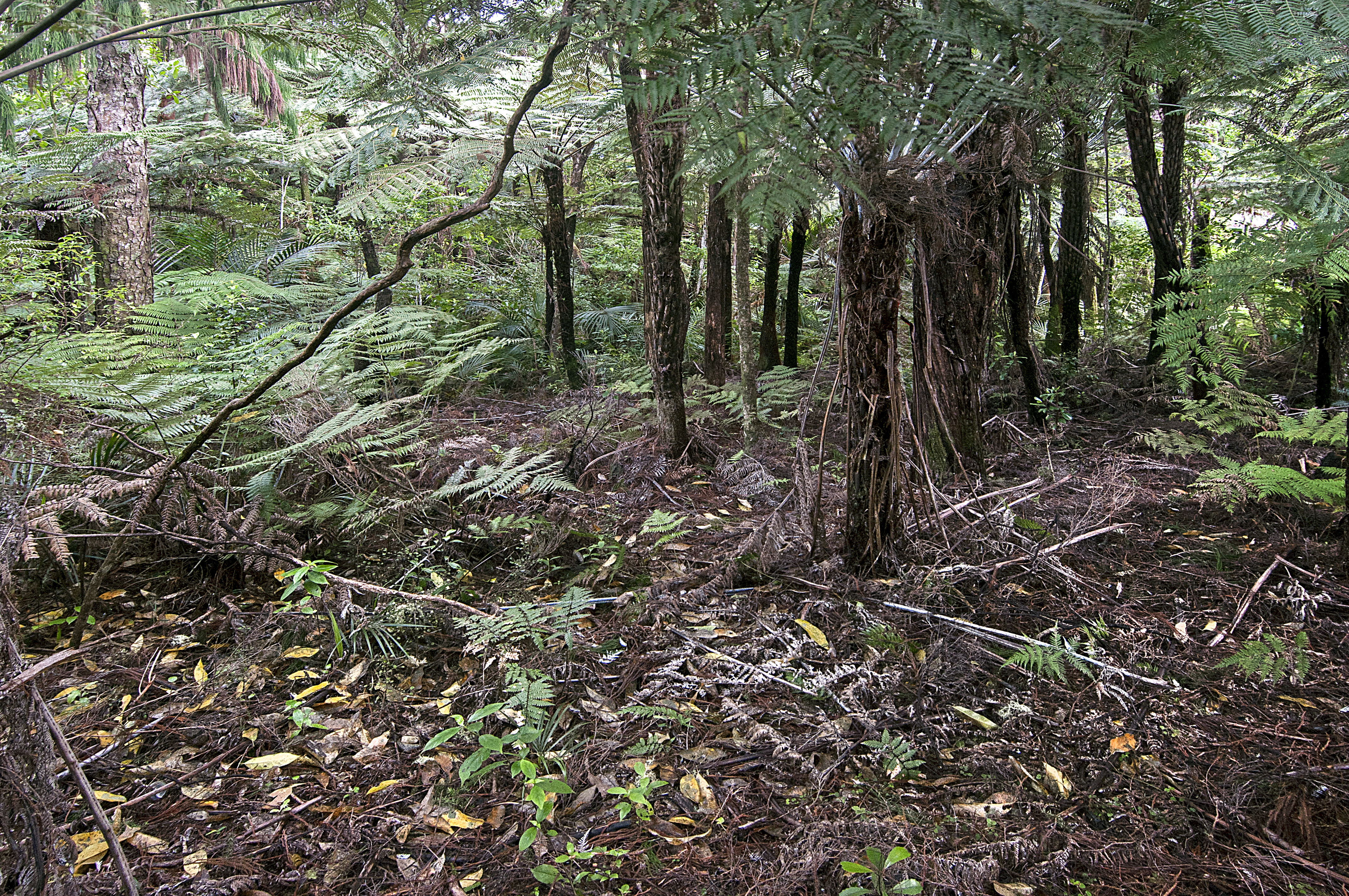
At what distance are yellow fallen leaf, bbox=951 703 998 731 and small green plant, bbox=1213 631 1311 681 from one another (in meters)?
0.78

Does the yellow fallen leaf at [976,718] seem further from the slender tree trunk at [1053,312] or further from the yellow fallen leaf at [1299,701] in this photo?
the slender tree trunk at [1053,312]

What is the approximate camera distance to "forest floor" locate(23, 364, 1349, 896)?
174 centimetres

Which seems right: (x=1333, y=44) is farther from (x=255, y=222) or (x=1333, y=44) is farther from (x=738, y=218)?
(x=255, y=222)

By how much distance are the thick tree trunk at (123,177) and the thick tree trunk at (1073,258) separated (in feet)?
25.1

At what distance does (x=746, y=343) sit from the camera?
4969mm

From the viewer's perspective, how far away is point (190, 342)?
4.15 meters

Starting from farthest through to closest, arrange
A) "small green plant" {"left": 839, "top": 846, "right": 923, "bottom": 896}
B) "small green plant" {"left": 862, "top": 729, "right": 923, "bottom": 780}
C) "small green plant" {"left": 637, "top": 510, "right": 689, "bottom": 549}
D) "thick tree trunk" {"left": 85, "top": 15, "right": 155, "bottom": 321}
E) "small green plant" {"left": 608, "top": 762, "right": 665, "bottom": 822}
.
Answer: "thick tree trunk" {"left": 85, "top": 15, "right": 155, "bottom": 321}, "small green plant" {"left": 637, "top": 510, "right": 689, "bottom": 549}, "small green plant" {"left": 862, "top": 729, "right": 923, "bottom": 780}, "small green plant" {"left": 608, "top": 762, "right": 665, "bottom": 822}, "small green plant" {"left": 839, "top": 846, "right": 923, "bottom": 896}

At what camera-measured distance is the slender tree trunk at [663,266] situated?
4.09m

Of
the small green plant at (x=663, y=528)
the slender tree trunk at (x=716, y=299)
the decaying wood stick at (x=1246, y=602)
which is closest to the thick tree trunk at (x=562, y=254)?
the slender tree trunk at (x=716, y=299)

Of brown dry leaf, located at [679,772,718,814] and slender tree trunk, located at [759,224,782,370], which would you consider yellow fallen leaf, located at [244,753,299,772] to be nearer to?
brown dry leaf, located at [679,772,718,814]

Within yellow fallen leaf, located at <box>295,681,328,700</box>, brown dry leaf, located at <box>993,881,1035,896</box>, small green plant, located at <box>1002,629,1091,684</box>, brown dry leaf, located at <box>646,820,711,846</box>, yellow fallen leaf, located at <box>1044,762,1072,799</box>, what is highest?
small green plant, located at <box>1002,629,1091,684</box>

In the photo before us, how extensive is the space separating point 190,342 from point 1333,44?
495 centimetres

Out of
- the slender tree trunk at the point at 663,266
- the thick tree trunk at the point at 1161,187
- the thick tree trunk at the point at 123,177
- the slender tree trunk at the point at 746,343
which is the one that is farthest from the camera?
the thick tree trunk at the point at 123,177

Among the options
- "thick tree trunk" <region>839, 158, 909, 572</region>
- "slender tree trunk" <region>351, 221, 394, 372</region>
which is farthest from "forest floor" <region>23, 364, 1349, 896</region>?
"slender tree trunk" <region>351, 221, 394, 372</region>
